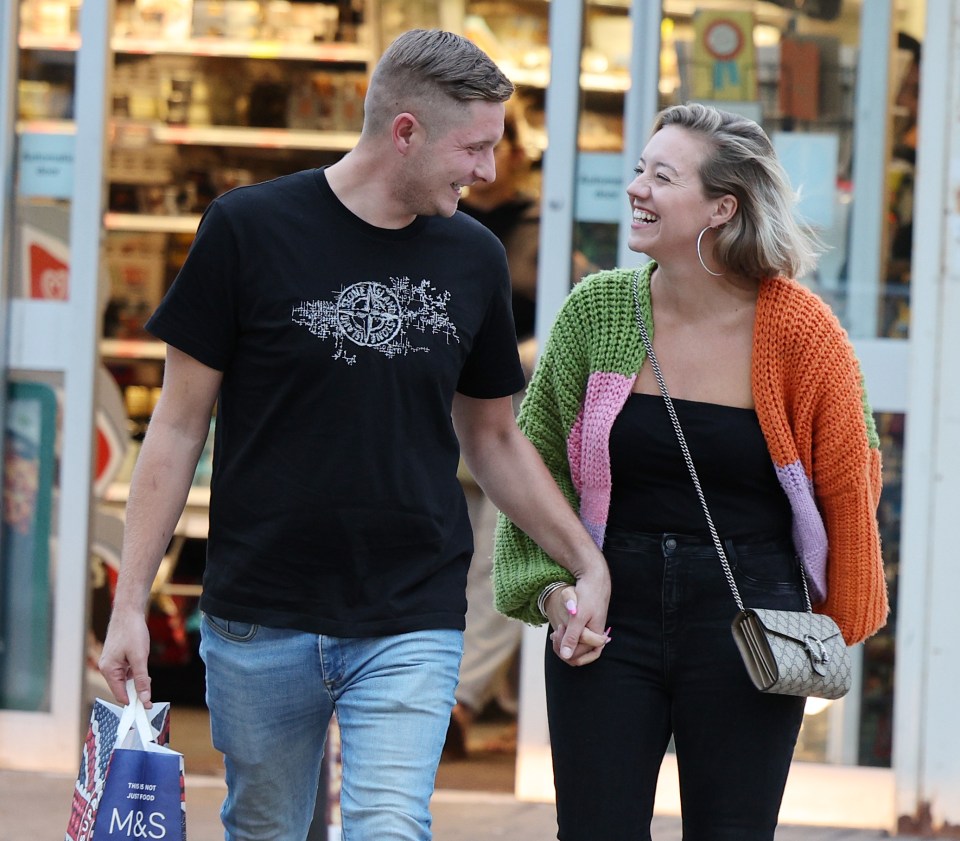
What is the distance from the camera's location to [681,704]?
3.04m

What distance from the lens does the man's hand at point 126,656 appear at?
2.81 metres

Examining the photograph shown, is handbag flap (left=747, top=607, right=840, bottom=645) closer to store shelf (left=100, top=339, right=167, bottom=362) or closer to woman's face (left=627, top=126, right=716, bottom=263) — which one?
woman's face (left=627, top=126, right=716, bottom=263)

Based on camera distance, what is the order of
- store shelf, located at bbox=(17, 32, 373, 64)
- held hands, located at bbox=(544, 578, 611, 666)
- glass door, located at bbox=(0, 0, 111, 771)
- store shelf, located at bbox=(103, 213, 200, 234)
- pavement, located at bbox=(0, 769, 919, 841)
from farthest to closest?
store shelf, located at bbox=(103, 213, 200, 234), store shelf, located at bbox=(17, 32, 373, 64), glass door, located at bbox=(0, 0, 111, 771), pavement, located at bbox=(0, 769, 919, 841), held hands, located at bbox=(544, 578, 611, 666)

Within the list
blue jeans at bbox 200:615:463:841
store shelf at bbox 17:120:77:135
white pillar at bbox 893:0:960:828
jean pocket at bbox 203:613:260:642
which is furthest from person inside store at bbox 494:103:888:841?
store shelf at bbox 17:120:77:135

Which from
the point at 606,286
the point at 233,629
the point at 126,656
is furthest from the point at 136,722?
the point at 606,286

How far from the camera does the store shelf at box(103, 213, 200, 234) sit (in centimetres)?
654

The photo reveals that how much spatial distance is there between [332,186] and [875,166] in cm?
281

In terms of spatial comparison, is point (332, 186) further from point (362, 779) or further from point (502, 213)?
point (502, 213)

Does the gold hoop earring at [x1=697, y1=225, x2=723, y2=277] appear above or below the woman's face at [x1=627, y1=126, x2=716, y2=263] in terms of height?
below

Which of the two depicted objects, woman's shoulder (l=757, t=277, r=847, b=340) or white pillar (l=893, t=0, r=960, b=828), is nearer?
woman's shoulder (l=757, t=277, r=847, b=340)

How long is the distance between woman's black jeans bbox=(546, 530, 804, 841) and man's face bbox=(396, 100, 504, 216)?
2.49 feet

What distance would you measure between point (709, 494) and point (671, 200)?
0.57m

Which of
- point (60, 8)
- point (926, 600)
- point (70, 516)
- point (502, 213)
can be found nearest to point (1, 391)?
point (70, 516)

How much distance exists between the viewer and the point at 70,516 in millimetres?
5422
